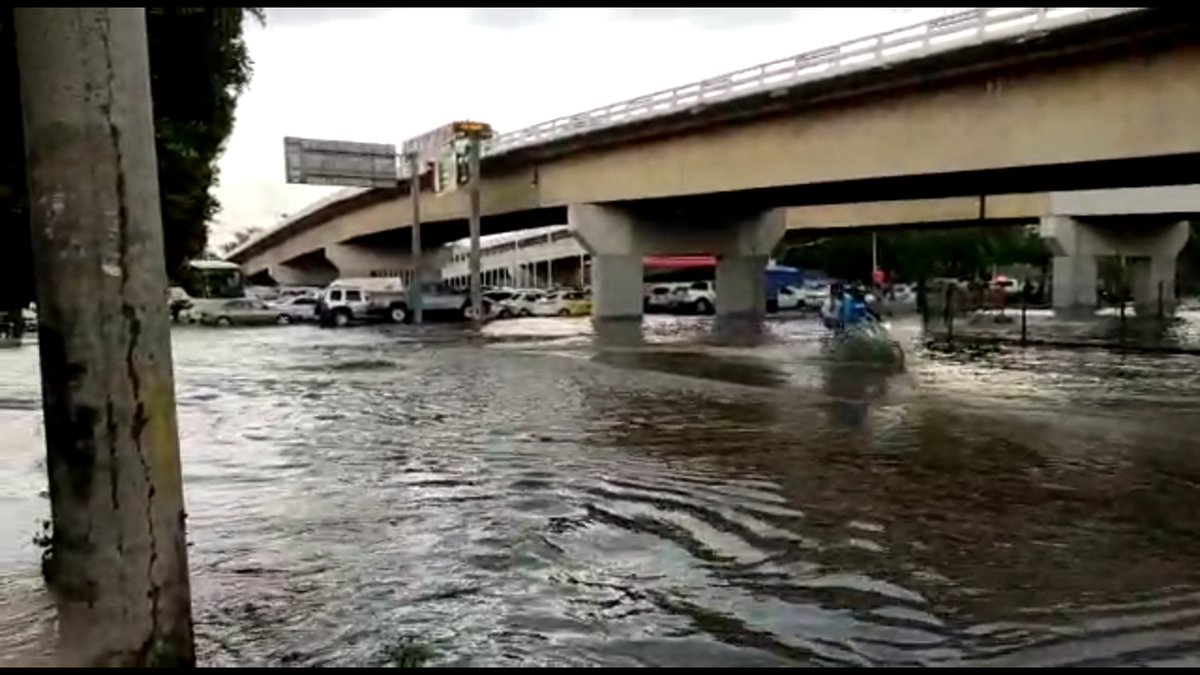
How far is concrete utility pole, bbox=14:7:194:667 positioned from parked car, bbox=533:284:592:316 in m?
57.5

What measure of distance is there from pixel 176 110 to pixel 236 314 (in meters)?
50.1

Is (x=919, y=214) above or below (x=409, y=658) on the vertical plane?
above

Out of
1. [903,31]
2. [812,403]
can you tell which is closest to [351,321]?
[903,31]

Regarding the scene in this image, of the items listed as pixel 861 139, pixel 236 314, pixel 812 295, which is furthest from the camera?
pixel 812 295

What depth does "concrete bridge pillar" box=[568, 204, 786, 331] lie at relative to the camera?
48.2m

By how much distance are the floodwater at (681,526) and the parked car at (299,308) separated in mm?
40049

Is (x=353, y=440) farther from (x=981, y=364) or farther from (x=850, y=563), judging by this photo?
(x=981, y=364)

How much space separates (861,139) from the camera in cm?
3183

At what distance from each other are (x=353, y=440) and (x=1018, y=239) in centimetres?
9306

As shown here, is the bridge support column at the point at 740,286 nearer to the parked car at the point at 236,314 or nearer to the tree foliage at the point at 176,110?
the parked car at the point at 236,314

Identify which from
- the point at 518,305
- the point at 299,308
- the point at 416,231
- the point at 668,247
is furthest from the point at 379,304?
the point at 668,247

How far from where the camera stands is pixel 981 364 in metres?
25.7

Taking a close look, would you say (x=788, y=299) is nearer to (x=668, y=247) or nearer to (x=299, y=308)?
(x=668, y=247)

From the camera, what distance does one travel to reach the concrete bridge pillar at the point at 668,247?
4816cm
